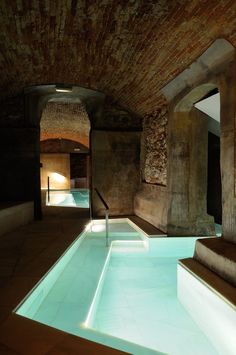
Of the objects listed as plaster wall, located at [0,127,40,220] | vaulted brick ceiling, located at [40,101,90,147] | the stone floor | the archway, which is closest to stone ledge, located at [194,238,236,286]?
the stone floor

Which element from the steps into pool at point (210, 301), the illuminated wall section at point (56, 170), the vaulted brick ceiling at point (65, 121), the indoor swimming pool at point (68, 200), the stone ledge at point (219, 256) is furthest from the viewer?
the illuminated wall section at point (56, 170)

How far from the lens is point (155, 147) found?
708 centimetres

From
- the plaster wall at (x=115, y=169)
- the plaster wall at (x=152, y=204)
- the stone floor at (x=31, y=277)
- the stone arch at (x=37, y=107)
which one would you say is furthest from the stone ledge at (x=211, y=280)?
the stone arch at (x=37, y=107)

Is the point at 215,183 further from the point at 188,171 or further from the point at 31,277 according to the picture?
the point at 31,277

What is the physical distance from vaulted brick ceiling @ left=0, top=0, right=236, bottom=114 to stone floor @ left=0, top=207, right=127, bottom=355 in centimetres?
340

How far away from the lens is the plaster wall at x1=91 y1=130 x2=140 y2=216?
25.6 feet

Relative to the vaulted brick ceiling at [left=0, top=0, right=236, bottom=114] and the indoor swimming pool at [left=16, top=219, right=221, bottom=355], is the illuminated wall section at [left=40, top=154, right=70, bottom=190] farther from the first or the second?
the indoor swimming pool at [left=16, top=219, right=221, bottom=355]

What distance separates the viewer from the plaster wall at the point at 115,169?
307 inches

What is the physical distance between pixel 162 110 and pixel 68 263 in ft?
13.7

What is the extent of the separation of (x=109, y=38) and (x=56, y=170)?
13.2m

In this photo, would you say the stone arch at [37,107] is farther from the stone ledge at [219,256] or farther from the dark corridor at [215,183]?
the stone ledge at [219,256]

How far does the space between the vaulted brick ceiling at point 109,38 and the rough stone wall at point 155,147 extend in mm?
667

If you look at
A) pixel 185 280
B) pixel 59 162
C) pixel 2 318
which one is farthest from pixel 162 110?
pixel 59 162

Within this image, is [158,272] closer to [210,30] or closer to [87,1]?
[210,30]
